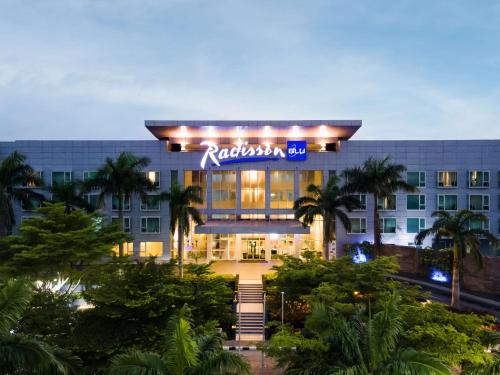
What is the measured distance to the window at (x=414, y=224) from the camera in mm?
47531

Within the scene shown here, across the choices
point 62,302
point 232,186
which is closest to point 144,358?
point 62,302

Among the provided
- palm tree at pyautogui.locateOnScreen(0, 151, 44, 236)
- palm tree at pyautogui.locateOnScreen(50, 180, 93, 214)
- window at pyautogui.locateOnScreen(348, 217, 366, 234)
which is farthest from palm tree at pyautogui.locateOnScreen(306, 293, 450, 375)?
window at pyautogui.locateOnScreen(348, 217, 366, 234)

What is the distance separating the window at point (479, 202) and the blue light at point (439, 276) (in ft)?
50.7

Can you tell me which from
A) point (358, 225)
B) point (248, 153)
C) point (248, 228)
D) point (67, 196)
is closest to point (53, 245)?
point (67, 196)

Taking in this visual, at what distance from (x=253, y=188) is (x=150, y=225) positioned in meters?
14.6

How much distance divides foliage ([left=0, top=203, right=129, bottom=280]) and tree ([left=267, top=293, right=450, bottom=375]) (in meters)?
17.7

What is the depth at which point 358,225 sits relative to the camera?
4778cm

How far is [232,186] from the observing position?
4806 cm

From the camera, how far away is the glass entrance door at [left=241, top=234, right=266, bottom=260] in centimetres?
4922

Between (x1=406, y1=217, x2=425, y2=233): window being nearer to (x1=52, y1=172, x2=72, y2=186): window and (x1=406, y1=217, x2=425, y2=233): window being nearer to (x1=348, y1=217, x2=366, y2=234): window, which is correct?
(x1=348, y1=217, x2=366, y2=234): window

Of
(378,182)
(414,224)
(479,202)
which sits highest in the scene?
(378,182)

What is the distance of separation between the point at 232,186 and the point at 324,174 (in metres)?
12.4

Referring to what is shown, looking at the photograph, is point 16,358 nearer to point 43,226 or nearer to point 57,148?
point 43,226

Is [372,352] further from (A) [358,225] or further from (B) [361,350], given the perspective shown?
(A) [358,225]
